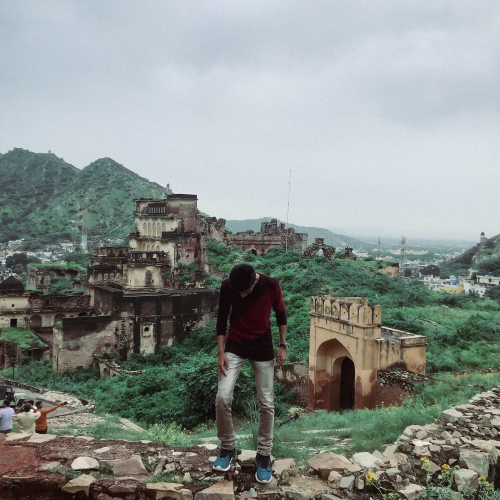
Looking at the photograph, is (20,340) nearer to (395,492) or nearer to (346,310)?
(346,310)

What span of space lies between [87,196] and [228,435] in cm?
9924

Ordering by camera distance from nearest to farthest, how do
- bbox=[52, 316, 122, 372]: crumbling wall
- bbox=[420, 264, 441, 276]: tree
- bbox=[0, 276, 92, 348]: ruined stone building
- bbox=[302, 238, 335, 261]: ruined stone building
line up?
bbox=[52, 316, 122, 372]: crumbling wall < bbox=[0, 276, 92, 348]: ruined stone building < bbox=[302, 238, 335, 261]: ruined stone building < bbox=[420, 264, 441, 276]: tree

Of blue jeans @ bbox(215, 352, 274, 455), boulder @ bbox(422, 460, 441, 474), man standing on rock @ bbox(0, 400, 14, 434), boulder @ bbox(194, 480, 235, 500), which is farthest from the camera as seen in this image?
man standing on rock @ bbox(0, 400, 14, 434)

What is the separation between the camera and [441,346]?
57.9ft

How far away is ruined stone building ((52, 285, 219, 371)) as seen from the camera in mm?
24672

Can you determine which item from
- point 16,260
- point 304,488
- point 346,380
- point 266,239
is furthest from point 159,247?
point 16,260

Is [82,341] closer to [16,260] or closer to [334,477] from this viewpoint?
[334,477]

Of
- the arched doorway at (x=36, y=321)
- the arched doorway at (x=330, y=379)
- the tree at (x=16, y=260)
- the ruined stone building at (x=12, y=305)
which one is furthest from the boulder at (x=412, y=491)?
the tree at (x=16, y=260)

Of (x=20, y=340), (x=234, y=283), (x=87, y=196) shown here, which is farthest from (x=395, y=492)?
(x=87, y=196)

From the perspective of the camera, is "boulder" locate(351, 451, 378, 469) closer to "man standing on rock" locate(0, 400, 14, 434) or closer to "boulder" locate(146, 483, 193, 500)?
"boulder" locate(146, 483, 193, 500)

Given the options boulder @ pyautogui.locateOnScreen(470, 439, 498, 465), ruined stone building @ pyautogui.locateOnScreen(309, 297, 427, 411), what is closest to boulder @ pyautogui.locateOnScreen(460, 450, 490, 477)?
boulder @ pyautogui.locateOnScreen(470, 439, 498, 465)

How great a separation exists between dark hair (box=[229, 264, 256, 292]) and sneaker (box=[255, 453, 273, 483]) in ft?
5.24

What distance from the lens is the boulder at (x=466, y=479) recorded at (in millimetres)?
4422

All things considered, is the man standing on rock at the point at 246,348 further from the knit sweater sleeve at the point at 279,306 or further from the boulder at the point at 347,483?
the boulder at the point at 347,483
